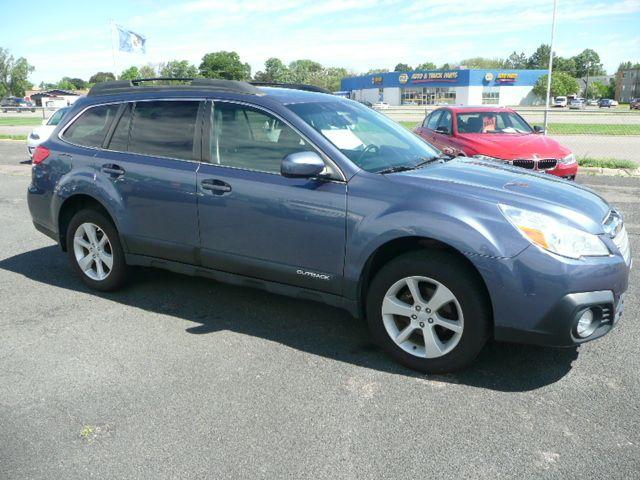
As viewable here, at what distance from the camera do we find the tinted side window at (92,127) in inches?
194

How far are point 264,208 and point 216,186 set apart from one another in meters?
0.46

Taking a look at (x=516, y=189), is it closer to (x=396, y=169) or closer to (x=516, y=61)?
(x=396, y=169)

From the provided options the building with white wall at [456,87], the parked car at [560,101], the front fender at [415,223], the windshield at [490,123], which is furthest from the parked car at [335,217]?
the building with white wall at [456,87]

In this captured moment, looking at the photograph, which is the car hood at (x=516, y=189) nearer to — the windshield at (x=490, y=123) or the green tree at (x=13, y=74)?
the windshield at (x=490, y=123)

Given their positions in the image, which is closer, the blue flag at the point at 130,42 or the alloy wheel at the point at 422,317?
the alloy wheel at the point at 422,317

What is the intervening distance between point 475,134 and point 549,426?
25.0ft

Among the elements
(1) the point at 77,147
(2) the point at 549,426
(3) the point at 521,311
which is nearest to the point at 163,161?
(1) the point at 77,147

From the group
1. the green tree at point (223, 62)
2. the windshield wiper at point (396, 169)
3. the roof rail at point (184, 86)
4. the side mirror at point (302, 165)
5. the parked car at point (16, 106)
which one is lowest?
the windshield wiper at point (396, 169)

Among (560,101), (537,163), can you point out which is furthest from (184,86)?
(560,101)

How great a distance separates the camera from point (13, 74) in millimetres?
108375

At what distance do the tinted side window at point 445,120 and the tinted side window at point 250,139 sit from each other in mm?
6710

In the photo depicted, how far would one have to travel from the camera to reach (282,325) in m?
4.38

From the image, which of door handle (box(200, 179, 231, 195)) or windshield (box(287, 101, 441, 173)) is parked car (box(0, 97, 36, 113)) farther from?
windshield (box(287, 101, 441, 173))

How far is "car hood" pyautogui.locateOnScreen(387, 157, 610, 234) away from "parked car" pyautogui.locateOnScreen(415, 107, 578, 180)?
5.04m
